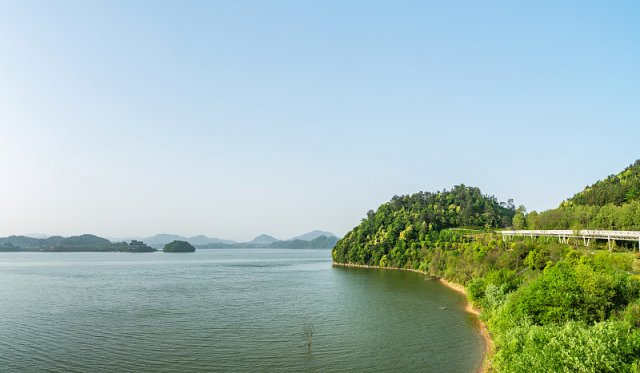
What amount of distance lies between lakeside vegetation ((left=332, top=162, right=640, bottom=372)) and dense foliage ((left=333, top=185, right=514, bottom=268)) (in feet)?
1.79

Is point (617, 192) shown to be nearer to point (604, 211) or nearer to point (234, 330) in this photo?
point (604, 211)

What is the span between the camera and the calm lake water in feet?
140

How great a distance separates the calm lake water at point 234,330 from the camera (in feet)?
140

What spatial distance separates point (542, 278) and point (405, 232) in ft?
404

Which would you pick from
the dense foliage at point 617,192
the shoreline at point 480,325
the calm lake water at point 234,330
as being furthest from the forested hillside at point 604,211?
the calm lake water at point 234,330

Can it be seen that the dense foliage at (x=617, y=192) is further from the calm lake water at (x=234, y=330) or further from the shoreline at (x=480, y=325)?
the calm lake water at (x=234, y=330)

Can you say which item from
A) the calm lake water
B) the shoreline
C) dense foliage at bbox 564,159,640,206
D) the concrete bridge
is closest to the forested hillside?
dense foliage at bbox 564,159,640,206

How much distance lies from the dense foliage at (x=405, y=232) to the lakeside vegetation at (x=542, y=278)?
0.54m

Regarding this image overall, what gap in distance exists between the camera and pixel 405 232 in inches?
6531

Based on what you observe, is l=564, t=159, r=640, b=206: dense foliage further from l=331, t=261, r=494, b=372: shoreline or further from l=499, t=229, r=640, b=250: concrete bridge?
l=331, t=261, r=494, b=372: shoreline

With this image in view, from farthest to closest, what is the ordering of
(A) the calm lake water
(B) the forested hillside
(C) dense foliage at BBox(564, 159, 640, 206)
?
(C) dense foliage at BBox(564, 159, 640, 206)
(B) the forested hillside
(A) the calm lake water

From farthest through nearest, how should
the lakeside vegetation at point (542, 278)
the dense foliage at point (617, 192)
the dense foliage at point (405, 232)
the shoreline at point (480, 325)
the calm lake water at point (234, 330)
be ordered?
the dense foliage at point (405, 232), the dense foliage at point (617, 192), the calm lake water at point (234, 330), the shoreline at point (480, 325), the lakeside vegetation at point (542, 278)

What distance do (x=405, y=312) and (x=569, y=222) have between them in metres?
72.6

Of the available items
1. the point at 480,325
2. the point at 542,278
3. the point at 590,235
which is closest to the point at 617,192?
the point at 590,235
